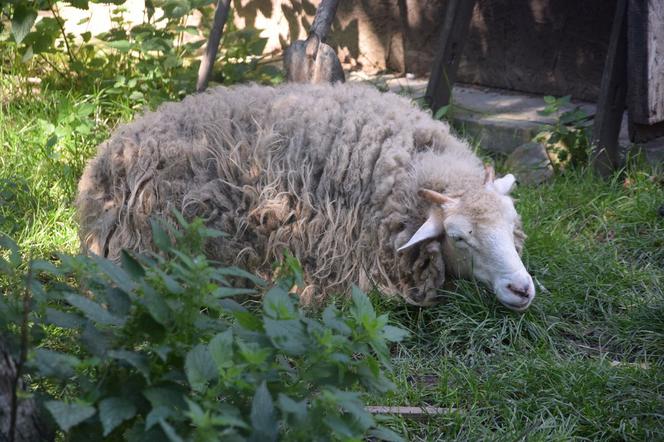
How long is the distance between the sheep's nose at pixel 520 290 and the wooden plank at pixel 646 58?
196 centimetres

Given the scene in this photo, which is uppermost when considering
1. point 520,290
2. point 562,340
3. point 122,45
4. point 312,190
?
point 122,45

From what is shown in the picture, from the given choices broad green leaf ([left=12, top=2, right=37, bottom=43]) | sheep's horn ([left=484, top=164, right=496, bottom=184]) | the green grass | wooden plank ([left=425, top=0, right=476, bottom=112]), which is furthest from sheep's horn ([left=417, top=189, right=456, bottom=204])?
broad green leaf ([left=12, top=2, right=37, bottom=43])

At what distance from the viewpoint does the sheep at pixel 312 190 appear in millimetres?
3791

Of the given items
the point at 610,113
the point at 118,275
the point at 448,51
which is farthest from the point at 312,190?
the point at 448,51

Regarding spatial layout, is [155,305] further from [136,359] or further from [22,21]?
[22,21]

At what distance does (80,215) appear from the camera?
13.7 ft

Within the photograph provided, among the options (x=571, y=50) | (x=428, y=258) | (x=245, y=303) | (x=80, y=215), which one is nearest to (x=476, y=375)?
(x=428, y=258)

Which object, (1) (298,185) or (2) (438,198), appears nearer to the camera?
(2) (438,198)

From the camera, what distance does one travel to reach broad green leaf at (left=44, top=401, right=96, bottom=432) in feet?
5.68

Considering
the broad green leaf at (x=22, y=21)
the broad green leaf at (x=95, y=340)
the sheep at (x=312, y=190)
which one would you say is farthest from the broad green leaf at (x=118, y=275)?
the broad green leaf at (x=22, y=21)

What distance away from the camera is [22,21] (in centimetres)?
534

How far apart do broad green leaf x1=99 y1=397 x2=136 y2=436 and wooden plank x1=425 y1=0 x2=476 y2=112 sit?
4454mm

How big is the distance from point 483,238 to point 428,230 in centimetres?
24

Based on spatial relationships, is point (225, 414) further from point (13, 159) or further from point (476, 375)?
point (13, 159)
